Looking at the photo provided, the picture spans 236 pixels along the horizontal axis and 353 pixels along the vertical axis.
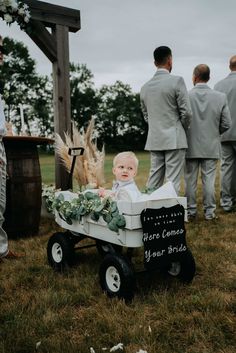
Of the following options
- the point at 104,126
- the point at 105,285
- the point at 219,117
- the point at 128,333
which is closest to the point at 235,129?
the point at 219,117

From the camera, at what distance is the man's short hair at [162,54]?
514 cm

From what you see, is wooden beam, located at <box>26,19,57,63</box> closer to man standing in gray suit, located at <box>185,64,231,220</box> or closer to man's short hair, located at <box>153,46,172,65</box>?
man's short hair, located at <box>153,46,172,65</box>

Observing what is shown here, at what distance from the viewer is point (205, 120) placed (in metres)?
5.62

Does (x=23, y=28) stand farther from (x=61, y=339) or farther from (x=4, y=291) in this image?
(x=61, y=339)

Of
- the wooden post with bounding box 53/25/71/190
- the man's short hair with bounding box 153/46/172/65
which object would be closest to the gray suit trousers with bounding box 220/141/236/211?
the man's short hair with bounding box 153/46/172/65

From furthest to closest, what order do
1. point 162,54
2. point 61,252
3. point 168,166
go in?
point 168,166
point 162,54
point 61,252

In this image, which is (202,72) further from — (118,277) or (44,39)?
(118,277)

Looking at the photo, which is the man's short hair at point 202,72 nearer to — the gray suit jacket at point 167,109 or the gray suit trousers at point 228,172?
the gray suit jacket at point 167,109

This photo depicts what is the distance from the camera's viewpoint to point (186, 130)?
18.4ft

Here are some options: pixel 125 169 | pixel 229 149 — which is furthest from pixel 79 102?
pixel 125 169

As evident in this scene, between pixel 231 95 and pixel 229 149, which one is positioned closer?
pixel 231 95

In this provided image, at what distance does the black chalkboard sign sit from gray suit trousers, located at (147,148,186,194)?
2129 millimetres

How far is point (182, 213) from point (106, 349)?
3.97 feet

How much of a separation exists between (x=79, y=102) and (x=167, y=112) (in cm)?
5537
